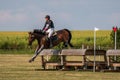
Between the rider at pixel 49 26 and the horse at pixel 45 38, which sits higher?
the rider at pixel 49 26

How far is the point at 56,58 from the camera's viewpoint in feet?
118

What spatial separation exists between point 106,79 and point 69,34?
7625 mm

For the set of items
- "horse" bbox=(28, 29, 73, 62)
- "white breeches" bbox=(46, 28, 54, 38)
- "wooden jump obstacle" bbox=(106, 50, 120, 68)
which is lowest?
"wooden jump obstacle" bbox=(106, 50, 120, 68)

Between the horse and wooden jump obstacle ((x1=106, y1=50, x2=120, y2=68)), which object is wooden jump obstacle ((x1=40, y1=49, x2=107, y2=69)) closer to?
the horse

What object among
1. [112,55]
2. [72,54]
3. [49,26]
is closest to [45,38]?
[49,26]

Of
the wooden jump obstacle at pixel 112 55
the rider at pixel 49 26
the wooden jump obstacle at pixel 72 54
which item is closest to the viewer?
the wooden jump obstacle at pixel 112 55

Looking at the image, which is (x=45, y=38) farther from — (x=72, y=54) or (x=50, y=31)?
(x=72, y=54)

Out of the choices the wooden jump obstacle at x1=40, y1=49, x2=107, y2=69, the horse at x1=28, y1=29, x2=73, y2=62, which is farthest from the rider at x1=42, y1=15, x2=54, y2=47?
the wooden jump obstacle at x1=40, y1=49, x2=107, y2=69

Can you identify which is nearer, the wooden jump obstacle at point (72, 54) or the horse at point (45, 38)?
the wooden jump obstacle at point (72, 54)

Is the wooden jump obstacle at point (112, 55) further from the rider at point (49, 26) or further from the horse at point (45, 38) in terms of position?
the rider at point (49, 26)

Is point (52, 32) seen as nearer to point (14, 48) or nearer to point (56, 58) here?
point (56, 58)

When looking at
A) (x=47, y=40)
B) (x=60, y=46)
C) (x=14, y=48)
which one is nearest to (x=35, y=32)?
(x=47, y=40)

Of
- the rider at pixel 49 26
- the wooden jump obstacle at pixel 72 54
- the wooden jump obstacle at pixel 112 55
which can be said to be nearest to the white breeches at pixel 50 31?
the rider at pixel 49 26

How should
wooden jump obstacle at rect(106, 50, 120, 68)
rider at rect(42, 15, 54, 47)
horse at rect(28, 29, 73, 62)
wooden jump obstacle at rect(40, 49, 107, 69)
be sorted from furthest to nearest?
horse at rect(28, 29, 73, 62) < rider at rect(42, 15, 54, 47) < wooden jump obstacle at rect(40, 49, 107, 69) < wooden jump obstacle at rect(106, 50, 120, 68)
